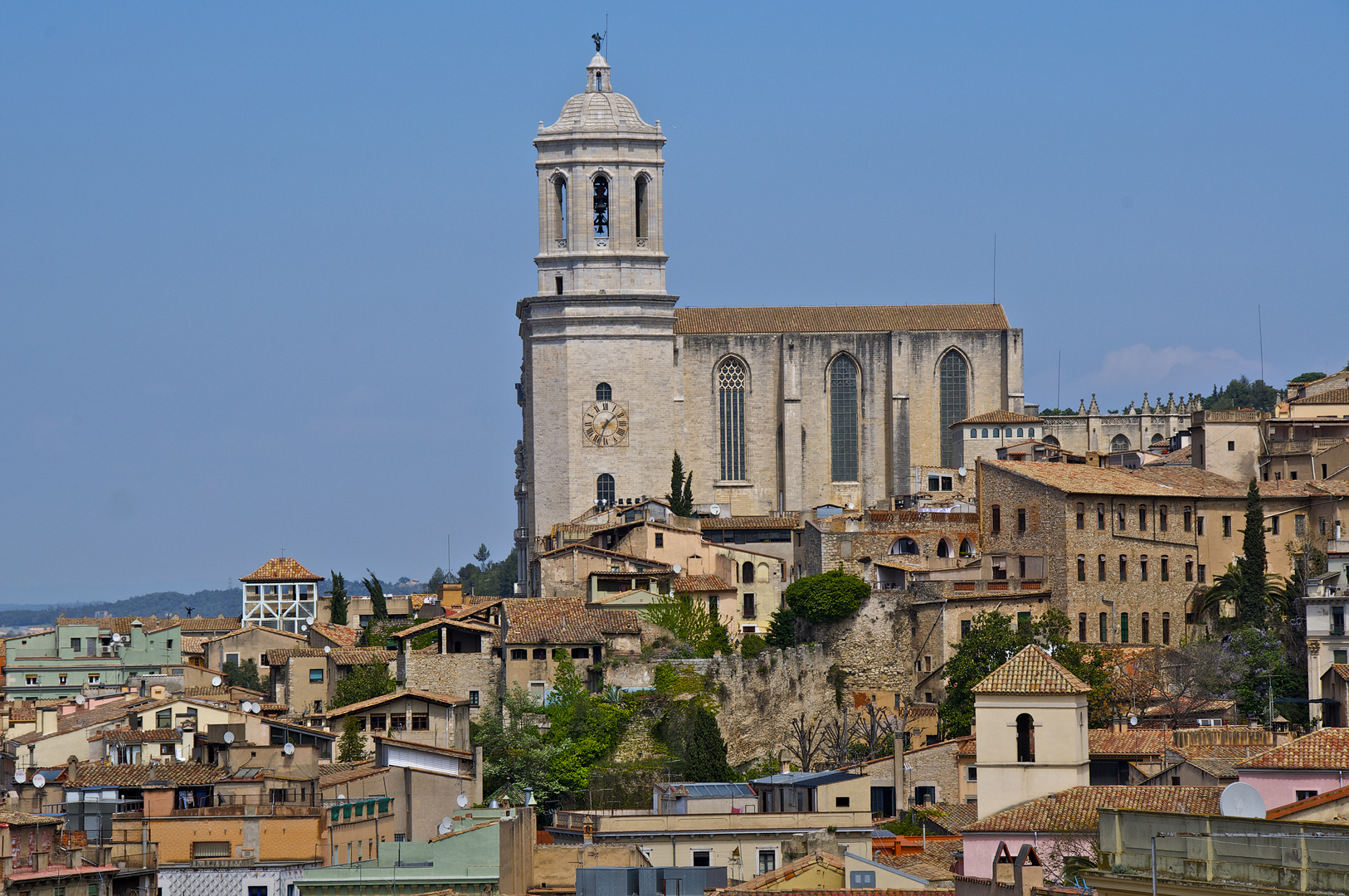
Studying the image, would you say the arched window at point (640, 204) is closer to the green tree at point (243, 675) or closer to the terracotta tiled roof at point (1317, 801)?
the green tree at point (243, 675)

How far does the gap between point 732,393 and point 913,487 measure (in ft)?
31.7

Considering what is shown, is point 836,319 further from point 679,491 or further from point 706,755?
point 706,755

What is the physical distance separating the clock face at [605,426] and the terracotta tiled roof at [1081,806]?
2547 inches

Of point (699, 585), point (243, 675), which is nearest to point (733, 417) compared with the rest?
point (699, 585)

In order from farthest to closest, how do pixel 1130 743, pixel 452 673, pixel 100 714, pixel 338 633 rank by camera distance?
pixel 338 633 < pixel 100 714 < pixel 452 673 < pixel 1130 743

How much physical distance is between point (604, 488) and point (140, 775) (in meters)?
50.3

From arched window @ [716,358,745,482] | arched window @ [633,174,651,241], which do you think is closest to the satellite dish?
arched window @ [716,358,745,482]

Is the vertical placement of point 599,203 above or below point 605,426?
above

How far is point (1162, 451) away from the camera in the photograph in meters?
96.6

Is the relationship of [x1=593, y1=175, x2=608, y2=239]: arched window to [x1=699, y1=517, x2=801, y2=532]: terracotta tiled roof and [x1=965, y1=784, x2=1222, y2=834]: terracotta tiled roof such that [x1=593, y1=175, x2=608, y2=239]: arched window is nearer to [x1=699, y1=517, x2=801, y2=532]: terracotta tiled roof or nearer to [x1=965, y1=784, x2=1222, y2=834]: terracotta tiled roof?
[x1=699, y1=517, x2=801, y2=532]: terracotta tiled roof

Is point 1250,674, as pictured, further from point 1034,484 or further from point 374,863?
point 374,863

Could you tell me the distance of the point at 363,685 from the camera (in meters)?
69.4

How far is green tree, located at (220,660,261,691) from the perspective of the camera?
8425cm

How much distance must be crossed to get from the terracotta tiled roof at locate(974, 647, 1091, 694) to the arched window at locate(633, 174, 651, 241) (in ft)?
204
